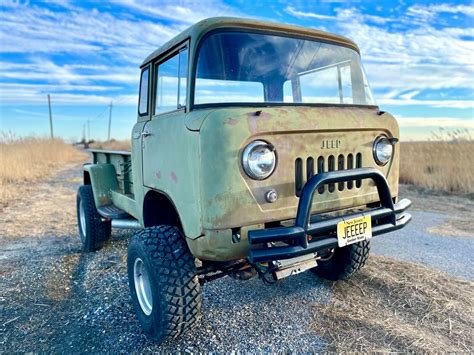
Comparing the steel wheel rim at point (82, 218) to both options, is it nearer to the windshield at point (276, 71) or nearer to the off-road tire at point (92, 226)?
the off-road tire at point (92, 226)

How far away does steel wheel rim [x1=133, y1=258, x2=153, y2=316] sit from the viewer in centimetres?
288

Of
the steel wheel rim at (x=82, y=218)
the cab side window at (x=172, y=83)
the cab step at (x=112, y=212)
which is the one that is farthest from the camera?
the steel wheel rim at (x=82, y=218)

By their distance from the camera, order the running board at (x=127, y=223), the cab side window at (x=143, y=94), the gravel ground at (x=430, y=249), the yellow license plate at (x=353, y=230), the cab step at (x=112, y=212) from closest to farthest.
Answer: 1. the yellow license plate at (x=353, y=230)
2. the cab side window at (x=143, y=94)
3. the running board at (x=127, y=223)
4. the cab step at (x=112, y=212)
5. the gravel ground at (x=430, y=249)

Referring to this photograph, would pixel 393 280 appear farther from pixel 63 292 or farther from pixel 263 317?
pixel 63 292

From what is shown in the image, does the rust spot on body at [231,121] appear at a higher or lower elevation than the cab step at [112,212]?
higher

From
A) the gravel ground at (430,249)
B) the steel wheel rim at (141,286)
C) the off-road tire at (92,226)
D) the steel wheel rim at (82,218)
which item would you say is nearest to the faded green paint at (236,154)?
the steel wheel rim at (141,286)

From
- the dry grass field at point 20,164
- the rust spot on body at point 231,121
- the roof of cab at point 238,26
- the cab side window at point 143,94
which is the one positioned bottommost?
the dry grass field at point 20,164

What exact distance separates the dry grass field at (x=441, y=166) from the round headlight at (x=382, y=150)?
7.49 meters

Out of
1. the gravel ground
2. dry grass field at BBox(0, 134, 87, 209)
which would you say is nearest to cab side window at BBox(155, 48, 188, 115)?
the gravel ground

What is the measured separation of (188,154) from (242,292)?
169 centimetres

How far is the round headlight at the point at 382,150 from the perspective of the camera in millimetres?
2873

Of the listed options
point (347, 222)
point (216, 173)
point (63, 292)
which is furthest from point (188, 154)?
point (63, 292)

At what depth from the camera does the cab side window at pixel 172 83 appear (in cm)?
279

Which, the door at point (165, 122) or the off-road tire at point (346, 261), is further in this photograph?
the off-road tire at point (346, 261)
